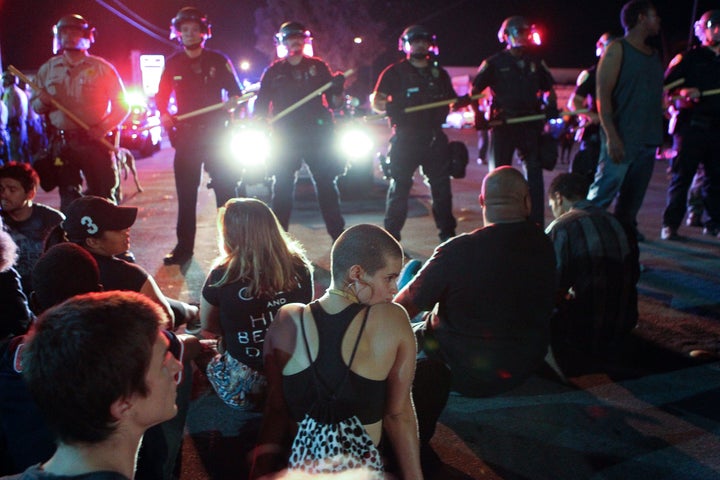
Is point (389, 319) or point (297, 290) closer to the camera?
point (389, 319)

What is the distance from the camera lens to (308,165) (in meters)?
7.11

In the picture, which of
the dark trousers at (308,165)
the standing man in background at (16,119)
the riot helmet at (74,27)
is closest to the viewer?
the riot helmet at (74,27)

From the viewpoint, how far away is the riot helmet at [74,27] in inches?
262

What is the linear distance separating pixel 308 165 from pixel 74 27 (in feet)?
8.88

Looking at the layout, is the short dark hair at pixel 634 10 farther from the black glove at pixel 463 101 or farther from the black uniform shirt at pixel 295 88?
the black uniform shirt at pixel 295 88

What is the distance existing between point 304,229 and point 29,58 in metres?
24.3

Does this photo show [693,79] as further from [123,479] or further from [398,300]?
[123,479]

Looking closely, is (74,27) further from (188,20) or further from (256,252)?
(256,252)

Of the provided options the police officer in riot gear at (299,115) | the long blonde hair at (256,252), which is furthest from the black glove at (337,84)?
the long blonde hair at (256,252)

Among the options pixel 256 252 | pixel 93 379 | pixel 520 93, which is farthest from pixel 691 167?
A: pixel 93 379

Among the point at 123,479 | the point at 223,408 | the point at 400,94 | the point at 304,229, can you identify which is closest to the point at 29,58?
the point at 304,229

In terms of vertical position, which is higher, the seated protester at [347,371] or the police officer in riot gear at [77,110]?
the police officer in riot gear at [77,110]

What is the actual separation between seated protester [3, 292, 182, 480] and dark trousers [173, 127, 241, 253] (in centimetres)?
Result: 558

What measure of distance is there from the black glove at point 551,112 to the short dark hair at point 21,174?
4.98 metres
